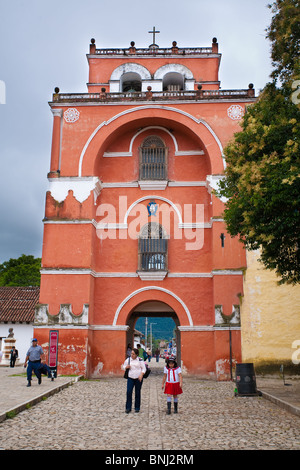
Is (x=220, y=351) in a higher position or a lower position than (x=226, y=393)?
higher

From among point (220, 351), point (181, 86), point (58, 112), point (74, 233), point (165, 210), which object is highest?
point (181, 86)

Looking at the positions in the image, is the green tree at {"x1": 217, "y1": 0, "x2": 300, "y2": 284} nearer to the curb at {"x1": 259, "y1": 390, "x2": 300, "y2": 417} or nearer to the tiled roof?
the curb at {"x1": 259, "y1": 390, "x2": 300, "y2": 417}

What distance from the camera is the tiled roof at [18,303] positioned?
28.3 meters

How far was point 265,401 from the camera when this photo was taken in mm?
10867

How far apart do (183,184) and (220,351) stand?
23.3 feet

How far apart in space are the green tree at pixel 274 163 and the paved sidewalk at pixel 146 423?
131 inches

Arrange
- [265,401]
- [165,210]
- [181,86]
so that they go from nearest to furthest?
[265,401] → [165,210] → [181,86]

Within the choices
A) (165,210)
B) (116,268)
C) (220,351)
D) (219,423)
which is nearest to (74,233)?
(116,268)

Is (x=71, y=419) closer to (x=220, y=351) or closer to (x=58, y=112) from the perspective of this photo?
(x=220, y=351)

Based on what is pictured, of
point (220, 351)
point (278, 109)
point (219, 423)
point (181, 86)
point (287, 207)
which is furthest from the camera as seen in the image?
point (181, 86)

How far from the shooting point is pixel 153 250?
1858cm

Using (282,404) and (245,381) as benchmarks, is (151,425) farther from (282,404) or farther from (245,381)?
(245,381)

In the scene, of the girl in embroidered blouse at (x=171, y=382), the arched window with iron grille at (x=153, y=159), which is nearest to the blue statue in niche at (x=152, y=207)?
the arched window with iron grille at (x=153, y=159)

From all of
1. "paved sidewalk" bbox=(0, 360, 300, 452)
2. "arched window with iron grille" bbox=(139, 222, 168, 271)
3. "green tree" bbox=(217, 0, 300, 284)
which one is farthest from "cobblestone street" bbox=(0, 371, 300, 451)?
"arched window with iron grille" bbox=(139, 222, 168, 271)
